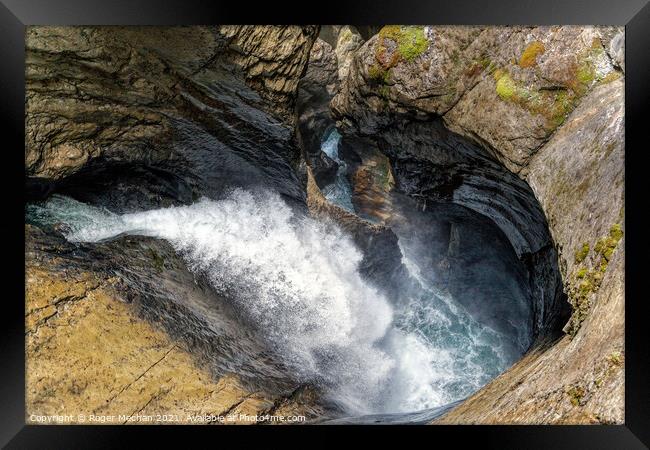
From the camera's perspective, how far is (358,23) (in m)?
5.86

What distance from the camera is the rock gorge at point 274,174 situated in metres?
6.64

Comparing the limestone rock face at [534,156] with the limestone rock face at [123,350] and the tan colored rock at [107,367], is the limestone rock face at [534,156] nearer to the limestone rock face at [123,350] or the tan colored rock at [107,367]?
the limestone rock face at [123,350]

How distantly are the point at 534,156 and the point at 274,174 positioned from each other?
316 inches

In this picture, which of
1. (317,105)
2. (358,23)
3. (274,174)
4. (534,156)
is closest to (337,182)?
(317,105)

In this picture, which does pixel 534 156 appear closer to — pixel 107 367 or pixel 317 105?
pixel 317 105

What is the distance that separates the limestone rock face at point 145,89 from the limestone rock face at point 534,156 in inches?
115

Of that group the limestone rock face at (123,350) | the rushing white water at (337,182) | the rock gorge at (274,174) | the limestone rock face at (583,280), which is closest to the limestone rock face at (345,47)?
the rock gorge at (274,174)

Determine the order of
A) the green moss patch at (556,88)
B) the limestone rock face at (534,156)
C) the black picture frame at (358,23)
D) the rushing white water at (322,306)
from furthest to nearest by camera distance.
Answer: the rushing white water at (322,306) → the green moss patch at (556,88) → the limestone rock face at (534,156) → the black picture frame at (358,23)

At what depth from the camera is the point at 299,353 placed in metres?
13.7

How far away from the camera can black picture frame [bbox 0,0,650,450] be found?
5.56 meters

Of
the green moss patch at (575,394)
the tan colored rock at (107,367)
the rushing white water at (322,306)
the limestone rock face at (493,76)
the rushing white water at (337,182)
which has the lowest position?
the tan colored rock at (107,367)

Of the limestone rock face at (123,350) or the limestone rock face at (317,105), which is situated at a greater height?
the limestone rock face at (317,105)

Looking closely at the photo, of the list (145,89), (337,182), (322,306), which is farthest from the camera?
(337,182)

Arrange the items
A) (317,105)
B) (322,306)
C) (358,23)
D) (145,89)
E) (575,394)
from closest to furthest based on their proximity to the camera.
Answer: (575,394) → (358,23) → (145,89) → (322,306) → (317,105)
